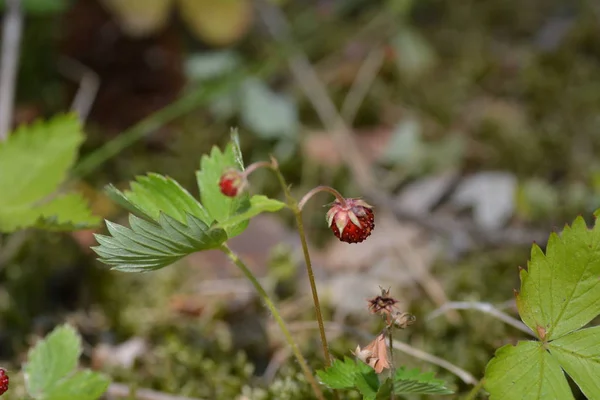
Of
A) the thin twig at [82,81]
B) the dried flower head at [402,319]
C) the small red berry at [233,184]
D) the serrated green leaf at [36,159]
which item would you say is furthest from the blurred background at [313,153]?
the small red berry at [233,184]

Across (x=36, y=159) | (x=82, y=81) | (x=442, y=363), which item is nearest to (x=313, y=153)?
(x=82, y=81)

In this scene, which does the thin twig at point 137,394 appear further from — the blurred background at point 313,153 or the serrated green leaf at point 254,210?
the serrated green leaf at point 254,210

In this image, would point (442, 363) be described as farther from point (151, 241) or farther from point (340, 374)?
point (151, 241)

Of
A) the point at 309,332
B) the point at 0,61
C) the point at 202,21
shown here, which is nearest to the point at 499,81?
the point at 202,21

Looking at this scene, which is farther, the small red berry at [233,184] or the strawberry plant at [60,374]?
the strawberry plant at [60,374]

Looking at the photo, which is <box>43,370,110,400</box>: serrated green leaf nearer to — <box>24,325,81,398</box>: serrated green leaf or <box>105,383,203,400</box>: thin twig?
<box>24,325,81,398</box>: serrated green leaf
